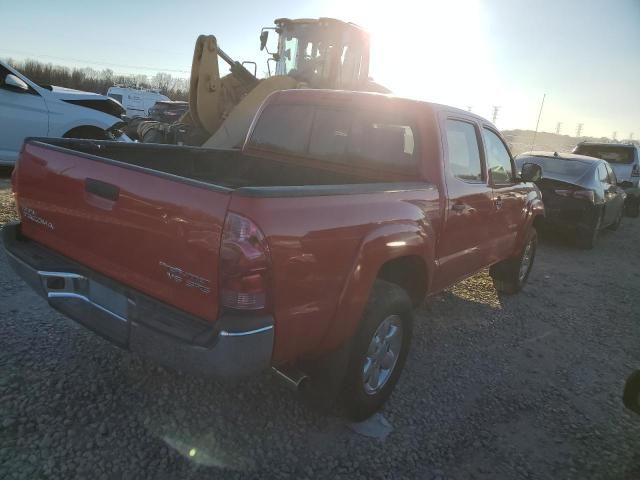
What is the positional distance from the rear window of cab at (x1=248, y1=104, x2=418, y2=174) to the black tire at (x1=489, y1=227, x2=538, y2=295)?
2717 mm

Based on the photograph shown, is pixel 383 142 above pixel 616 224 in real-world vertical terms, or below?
above

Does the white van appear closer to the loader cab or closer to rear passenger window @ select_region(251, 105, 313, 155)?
the loader cab

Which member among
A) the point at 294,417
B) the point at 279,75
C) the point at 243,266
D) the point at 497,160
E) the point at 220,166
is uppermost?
the point at 279,75

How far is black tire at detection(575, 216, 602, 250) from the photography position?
27.1ft

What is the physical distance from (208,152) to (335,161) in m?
1.08

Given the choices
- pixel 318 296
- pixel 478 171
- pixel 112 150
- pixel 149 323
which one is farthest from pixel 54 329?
pixel 478 171

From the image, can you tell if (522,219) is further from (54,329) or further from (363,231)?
(54,329)

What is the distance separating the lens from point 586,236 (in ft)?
27.5

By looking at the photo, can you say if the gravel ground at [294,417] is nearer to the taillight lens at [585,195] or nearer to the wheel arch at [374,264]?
the wheel arch at [374,264]

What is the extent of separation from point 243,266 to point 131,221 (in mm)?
675

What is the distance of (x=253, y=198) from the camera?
1.89m

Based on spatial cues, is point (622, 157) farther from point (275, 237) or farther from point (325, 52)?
point (275, 237)

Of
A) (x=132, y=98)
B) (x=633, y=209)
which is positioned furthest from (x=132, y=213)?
(x=132, y=98)

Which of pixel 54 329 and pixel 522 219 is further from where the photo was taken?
pixel 522 219
